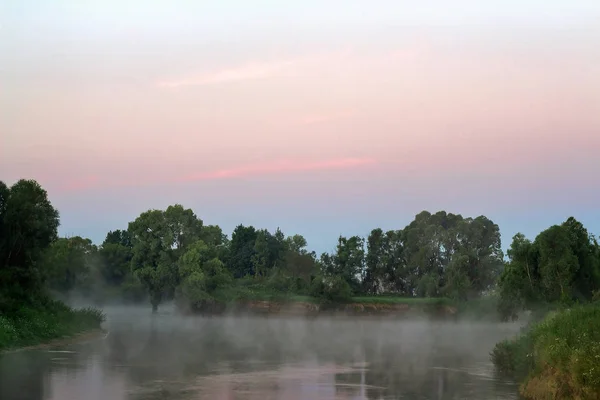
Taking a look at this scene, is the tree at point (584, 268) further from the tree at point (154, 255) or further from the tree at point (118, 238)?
the tree at point (118, 238)

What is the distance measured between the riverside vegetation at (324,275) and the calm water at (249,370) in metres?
3.63

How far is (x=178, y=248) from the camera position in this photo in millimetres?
111875

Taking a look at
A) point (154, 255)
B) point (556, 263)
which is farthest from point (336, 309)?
point (556, 263)

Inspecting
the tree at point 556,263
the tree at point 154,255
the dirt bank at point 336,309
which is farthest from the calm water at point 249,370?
the dirt bank at point 336,309

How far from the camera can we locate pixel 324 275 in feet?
407

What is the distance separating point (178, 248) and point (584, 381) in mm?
94816

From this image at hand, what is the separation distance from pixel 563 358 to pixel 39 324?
37906 millimetres

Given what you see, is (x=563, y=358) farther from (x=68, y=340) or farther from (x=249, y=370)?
(x=68, y=340)

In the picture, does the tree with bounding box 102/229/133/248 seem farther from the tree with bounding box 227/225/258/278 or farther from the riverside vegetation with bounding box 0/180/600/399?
the tree with bounding box 227/225/258/278

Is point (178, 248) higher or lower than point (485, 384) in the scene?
higher

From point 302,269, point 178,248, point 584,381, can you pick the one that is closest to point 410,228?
→ point 302,269

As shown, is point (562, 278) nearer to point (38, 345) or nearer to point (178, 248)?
point (38, 345)

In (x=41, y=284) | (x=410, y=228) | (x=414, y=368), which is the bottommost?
(x=414, y=368)

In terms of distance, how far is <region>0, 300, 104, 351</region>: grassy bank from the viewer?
4406cm
